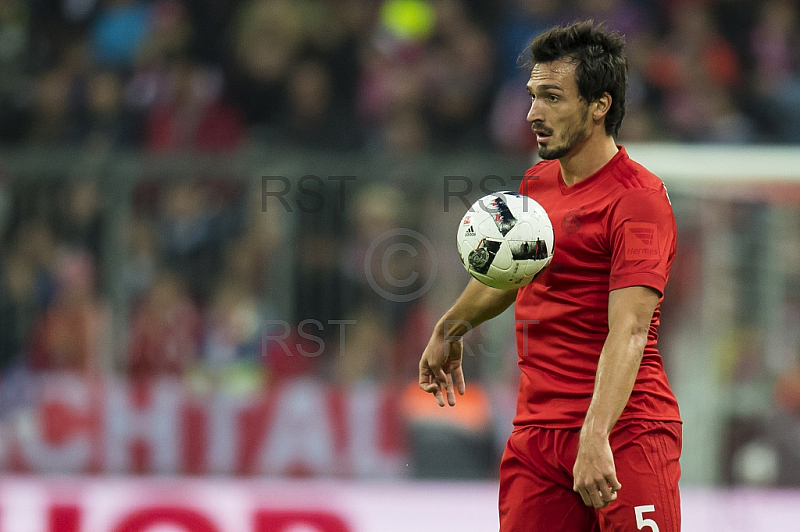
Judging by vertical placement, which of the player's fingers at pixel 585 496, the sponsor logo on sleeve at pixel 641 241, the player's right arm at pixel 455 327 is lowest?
the player's fingers at pixel 585 496

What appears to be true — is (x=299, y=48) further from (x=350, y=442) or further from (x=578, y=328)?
(x=578, y=328)

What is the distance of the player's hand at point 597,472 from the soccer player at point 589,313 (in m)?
0.05

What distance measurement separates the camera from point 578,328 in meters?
→ 3.52

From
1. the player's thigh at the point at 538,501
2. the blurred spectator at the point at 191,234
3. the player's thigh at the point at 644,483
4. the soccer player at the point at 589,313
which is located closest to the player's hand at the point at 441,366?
the soccer player at the point at 589,313

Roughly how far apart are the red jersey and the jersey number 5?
271mm

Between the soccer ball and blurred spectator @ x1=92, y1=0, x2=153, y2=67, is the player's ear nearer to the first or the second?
the soccer ball

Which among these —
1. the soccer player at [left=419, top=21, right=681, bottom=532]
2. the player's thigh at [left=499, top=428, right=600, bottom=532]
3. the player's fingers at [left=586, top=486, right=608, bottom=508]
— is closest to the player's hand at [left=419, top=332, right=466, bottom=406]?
the soccer player at [left=419, top=21, right=681, bottom=532]

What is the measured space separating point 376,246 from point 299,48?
2644mm

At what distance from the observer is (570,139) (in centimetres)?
350

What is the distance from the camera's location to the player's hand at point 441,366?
12.7ft

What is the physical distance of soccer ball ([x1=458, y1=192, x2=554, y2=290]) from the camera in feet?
11.4

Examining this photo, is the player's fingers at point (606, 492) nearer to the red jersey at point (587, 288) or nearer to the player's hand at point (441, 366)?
the red jersey at point (587, 288)

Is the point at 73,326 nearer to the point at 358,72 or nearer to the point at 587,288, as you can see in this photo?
the point at 358,72

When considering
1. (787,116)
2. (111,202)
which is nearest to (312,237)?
(111,202)
